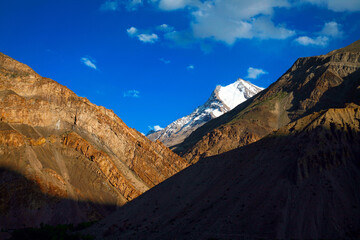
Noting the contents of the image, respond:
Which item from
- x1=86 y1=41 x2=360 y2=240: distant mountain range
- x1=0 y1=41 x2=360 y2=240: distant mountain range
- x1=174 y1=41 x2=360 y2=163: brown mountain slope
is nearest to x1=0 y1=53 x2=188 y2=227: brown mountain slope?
x1=0 y1=41 x2=360 y2=240: distant mountain range

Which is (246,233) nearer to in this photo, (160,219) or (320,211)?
(320,211)

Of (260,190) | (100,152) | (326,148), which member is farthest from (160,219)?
(100,152)

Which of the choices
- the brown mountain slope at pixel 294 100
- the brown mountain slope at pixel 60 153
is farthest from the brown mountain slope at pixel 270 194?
the brown mountain slope at pixel 294 100

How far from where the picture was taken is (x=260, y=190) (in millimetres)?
24719

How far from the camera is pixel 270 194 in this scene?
77.9 ft

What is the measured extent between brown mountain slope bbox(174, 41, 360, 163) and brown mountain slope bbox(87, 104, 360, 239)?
80.4 m

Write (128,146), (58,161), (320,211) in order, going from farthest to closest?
(128,146) < (58,161) < (320,211)

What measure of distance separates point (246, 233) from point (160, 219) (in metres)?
8.69

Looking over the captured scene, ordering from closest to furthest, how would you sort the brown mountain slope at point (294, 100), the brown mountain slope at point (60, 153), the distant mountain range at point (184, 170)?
the distant mountain range at point (184, 170), the brown mountain slope at point (60, 153), the brown mountain slope at point (294, 100)

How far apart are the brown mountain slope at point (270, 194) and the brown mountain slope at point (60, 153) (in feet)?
78.3

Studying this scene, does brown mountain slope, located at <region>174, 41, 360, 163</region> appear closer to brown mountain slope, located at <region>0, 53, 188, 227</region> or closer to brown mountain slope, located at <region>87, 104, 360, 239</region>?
brown mountain slope, located at <region>0, 53, 188, 227</region>

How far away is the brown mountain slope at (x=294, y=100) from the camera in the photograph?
10931 centimetres

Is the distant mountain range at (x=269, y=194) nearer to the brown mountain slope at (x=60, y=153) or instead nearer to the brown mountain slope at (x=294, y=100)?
the brown mountain slope at (x=60, y=153)

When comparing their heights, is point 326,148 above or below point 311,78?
below
